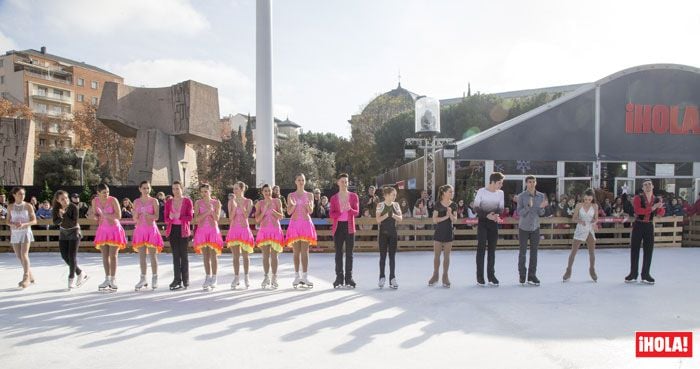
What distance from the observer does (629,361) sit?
4004 millimetres

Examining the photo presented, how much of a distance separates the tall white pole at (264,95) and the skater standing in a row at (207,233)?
879cm

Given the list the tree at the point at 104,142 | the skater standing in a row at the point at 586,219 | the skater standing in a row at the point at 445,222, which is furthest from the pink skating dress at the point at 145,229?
the tree at the point at 104,142

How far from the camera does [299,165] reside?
40.1m

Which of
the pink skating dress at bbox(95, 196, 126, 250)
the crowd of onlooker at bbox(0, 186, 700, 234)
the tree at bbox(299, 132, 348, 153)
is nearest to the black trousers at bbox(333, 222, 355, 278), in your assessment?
the pink skating dress at bbox(95, 196, 126, 250)

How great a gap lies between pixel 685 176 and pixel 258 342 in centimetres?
1988

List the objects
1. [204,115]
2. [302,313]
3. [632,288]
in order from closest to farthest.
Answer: [302,313]
[632,288]
[204,115]

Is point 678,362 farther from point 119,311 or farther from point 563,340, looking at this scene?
point 119,311

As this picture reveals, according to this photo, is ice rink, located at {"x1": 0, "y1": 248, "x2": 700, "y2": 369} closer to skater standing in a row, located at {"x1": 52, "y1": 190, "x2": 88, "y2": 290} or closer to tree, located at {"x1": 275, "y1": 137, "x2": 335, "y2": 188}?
skater standing in a row, located at {"x1": 52, "y1": 190, "x2": 88, "y2": 290}

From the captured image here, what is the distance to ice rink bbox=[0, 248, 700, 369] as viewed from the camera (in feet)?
13.3

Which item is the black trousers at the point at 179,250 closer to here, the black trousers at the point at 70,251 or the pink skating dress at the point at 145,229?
the pink skating dress at the point at 145,229

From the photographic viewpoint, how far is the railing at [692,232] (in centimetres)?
1377

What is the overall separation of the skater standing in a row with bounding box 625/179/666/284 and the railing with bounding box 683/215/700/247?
313 inches

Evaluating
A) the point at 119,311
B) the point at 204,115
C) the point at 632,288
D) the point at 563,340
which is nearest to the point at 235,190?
the point at 119,311

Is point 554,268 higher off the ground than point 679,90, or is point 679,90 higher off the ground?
point 679,90
